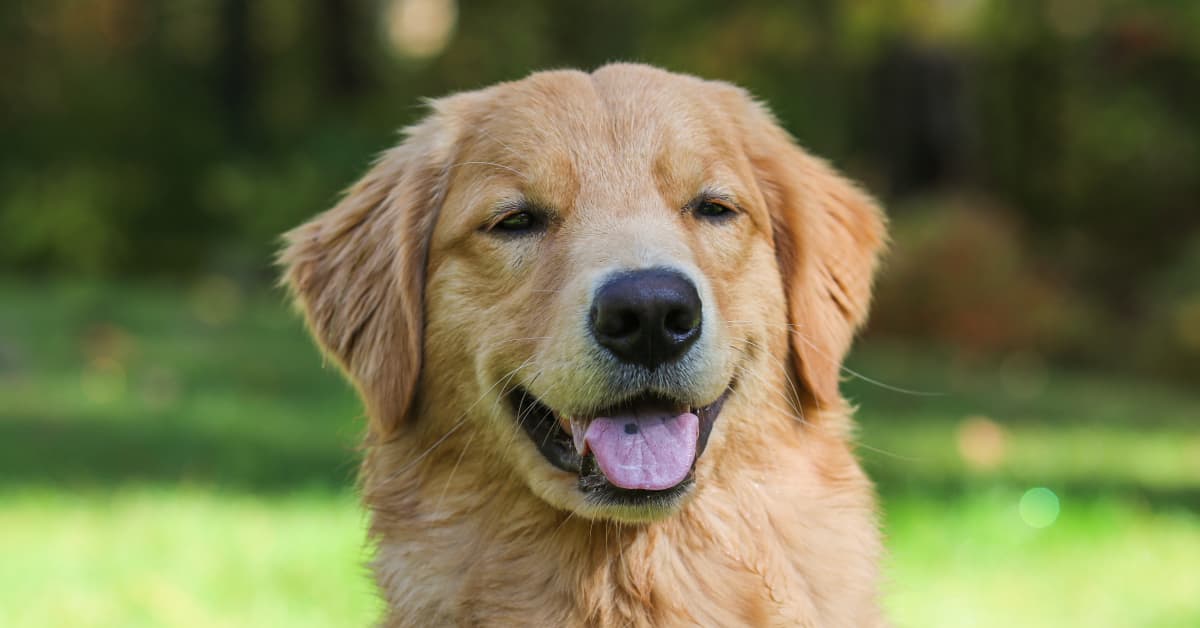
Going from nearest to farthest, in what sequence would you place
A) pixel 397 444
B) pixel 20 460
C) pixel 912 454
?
1. pixel 397 444
2. pixel 20 460
3. pixel 912 454

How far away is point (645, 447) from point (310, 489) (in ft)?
14.2

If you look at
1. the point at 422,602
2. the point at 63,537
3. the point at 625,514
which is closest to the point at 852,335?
the point at 625,514

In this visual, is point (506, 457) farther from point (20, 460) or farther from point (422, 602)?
point (20, 460)

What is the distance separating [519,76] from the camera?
1312 centimetres

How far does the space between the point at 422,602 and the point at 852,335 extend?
1.59 m

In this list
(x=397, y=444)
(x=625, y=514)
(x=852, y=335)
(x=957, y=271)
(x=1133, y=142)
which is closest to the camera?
(x=625, y=514)

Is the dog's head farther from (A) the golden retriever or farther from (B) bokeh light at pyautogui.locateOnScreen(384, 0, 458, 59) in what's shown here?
(B) bokeh light at pyautogui.locateOnScreen(384, 0, 458, 59)

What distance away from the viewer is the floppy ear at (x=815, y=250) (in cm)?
407

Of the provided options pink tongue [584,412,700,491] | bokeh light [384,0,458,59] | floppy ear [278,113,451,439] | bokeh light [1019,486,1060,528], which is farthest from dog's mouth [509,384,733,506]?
bokeh light [384,0,458,59]

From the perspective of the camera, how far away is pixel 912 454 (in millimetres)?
8641

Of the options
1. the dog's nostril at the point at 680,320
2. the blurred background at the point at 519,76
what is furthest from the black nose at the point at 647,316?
the blurred background at the point at 519,76

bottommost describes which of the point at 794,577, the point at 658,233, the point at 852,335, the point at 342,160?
the point at 342,160

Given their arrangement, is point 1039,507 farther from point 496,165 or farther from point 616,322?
point 616,322

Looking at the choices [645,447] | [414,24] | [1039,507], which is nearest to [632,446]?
[645,447]
